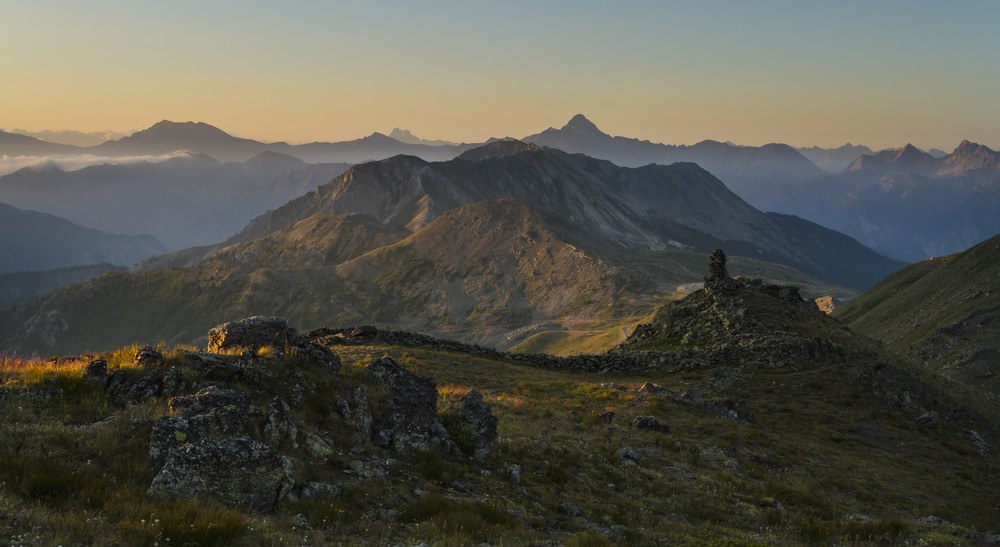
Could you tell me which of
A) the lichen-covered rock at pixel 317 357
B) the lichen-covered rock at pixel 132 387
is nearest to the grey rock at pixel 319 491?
the lichen-covered rock at pixel 132 387

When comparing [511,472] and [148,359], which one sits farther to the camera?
[511,472]

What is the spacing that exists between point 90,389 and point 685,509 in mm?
16716

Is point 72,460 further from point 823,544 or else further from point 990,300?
point 990,300

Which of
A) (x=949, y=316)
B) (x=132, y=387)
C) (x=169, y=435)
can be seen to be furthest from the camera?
(x=949, y=316)

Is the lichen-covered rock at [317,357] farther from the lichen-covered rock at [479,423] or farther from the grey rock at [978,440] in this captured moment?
the grey rock at [978,440]

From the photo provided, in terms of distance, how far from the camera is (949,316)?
73.4m

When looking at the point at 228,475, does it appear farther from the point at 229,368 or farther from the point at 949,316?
the point at 949,316

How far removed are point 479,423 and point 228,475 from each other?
8.89 meters

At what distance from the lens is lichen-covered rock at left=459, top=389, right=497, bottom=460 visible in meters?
18.9

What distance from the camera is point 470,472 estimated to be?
57.0ft

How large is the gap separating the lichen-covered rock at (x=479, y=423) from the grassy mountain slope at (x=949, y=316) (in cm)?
5617

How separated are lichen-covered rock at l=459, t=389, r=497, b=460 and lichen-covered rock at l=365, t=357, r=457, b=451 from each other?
3.17 ft

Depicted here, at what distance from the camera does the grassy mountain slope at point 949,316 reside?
60.9 metres

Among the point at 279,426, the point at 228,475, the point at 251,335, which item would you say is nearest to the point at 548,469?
the point at 279,426
